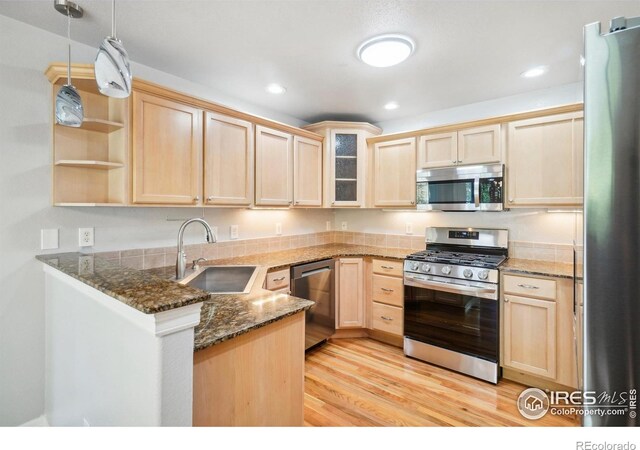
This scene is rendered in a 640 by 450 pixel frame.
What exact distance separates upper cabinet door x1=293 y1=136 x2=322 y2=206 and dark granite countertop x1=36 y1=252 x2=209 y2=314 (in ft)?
6.42

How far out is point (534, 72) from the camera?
2.37 metres

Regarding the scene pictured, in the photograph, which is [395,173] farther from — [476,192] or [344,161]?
[476,192]

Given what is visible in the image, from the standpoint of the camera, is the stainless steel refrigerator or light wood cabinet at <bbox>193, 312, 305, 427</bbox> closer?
the stainless steel refrigerator

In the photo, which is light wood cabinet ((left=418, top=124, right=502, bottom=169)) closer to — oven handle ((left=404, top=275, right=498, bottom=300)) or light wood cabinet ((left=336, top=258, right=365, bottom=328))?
oven handle ((left=404, top=275, right=498, bottom=300))

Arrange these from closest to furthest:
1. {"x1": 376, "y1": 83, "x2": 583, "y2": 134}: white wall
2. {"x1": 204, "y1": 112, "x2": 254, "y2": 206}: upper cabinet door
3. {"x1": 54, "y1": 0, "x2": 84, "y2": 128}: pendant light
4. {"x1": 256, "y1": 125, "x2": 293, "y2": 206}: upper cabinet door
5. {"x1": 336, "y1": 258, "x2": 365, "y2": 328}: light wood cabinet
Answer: {"x1": 54, "y1": 0, "x2": 84, "y2": 128}: pendant light, {"x1": 204, "y1": 112, "x2": 254, "y2": 206}: upper cabinet door, {"x1": 376, "y1": 83, "x2": 583, "y2": 134}: white wall, {"x1": 256, "y1": 125, "x2": 293, "y2": 206}: upper cabinet door, {"x1": 336, "y1": 258, "x2": 365, "y2": 328}: light wood cabinet

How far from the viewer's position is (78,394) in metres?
1.44

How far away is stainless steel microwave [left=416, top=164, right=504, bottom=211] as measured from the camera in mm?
2652

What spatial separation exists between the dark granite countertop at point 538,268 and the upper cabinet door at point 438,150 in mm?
1053

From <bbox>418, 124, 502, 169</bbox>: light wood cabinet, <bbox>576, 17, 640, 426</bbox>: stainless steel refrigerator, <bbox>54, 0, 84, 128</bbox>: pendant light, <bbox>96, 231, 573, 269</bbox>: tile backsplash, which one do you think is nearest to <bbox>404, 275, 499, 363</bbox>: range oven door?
<bbox>96, 231, 573, 269</bbox>: tile backsplash

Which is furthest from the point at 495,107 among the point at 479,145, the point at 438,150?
the point at 438,150

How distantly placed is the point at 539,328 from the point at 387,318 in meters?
1.27
